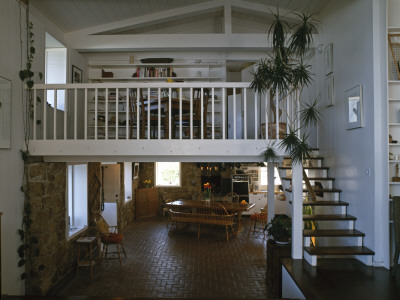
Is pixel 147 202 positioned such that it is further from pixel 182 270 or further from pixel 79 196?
pixel 182 270

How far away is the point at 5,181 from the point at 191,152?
A: 261 centimetres

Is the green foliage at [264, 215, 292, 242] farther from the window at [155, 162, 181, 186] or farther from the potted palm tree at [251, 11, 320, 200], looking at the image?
the window at [155, 162, 181, 186]

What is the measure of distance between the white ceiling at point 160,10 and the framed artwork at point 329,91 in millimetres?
1445

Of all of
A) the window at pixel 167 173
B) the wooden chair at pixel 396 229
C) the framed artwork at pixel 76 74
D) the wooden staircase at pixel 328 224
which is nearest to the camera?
the wooden chair at pixel 396 229

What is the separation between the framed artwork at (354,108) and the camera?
4.20 m

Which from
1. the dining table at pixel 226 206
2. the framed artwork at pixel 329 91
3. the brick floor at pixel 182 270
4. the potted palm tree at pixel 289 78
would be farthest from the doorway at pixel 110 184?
the framed artwork at pixel 329 91

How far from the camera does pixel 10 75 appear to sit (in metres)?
4.01

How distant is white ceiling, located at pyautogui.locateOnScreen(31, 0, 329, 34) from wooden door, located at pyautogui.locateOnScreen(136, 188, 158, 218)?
17.3ft

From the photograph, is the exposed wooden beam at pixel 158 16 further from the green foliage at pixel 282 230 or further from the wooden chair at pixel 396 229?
the wooden chair at pixel 396 229

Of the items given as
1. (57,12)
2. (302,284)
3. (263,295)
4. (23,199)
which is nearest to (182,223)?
(263,295)

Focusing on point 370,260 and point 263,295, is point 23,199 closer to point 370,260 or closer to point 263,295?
point 263,295

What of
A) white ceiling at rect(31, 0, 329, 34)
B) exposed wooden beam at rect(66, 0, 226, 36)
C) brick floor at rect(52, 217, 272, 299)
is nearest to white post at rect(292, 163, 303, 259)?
brick floor at rect(52, 217, 272, 299)

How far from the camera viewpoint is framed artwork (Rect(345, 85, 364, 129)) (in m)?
4.20

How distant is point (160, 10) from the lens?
614 centimetres
